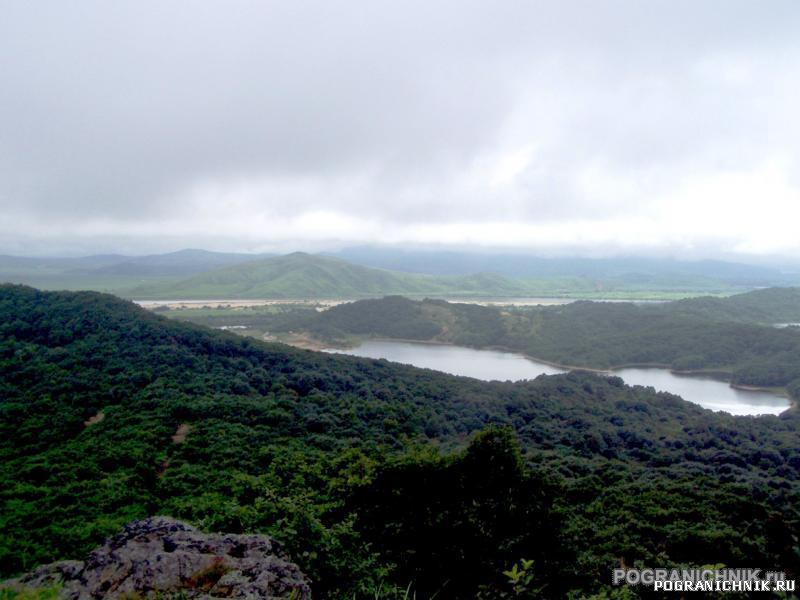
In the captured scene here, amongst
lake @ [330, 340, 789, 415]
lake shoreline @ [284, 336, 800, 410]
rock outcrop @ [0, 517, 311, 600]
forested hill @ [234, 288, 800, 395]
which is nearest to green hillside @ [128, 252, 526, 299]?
forested hill @ [234, 288, 800, 395]

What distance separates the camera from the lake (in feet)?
127

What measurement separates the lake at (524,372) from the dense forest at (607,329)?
2.13 m

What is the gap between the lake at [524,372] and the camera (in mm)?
38656

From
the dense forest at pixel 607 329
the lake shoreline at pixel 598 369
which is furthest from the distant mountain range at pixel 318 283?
the lake shoreline at pixel 598 369

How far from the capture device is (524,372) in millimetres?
50000

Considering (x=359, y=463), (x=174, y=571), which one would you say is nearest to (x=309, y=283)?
(x=359, y=463)

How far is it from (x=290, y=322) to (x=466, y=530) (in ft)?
205

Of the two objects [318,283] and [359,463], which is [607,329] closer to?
[359,463]

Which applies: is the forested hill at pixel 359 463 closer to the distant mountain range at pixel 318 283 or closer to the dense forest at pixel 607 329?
the dense forest at pixel 607 329

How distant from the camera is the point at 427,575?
276 inches

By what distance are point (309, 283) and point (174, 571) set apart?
121 meters

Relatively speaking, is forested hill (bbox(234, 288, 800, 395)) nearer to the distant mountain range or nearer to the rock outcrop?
the distant mountain range

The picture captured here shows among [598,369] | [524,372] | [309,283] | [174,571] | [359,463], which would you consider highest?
[309,283]

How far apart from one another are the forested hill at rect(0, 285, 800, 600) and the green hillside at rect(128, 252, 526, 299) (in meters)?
86.6
